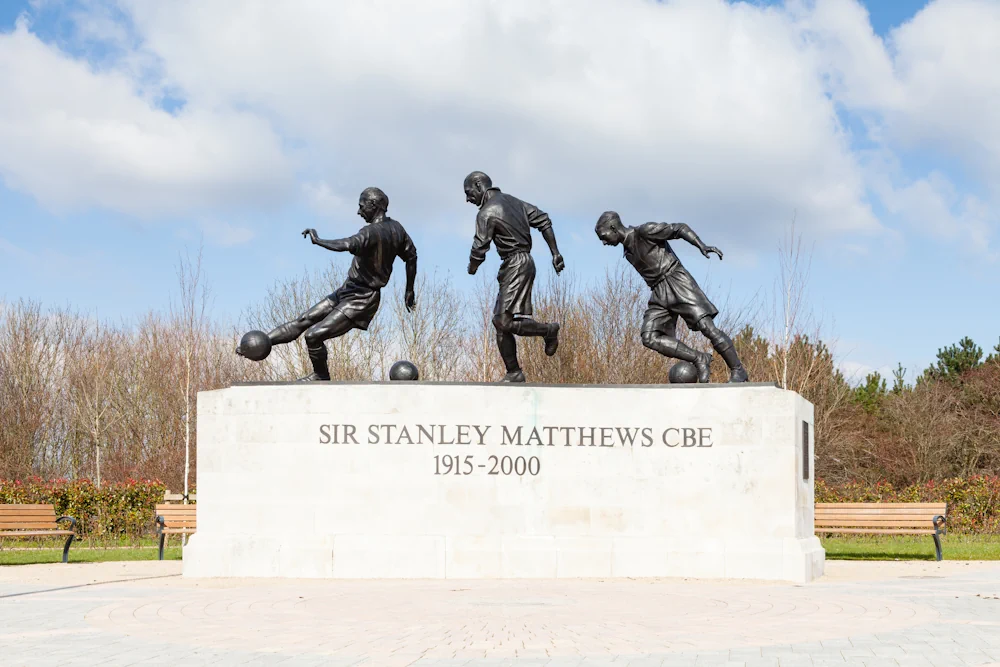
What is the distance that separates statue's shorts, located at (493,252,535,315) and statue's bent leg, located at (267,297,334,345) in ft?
7.07

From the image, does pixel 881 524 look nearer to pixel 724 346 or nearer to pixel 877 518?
pixel 877 518

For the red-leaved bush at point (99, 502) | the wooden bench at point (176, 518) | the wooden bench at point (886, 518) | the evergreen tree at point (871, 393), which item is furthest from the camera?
the evergreen tree at point (871, 393)

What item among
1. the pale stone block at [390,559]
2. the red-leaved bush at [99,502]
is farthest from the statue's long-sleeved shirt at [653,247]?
the red-leaved bush at [99,502]

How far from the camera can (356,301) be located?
14.6 metres

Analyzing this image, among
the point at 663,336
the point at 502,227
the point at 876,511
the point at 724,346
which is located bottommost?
the point at 876,511

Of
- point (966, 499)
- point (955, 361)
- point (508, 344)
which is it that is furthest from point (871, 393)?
point (508, 344)

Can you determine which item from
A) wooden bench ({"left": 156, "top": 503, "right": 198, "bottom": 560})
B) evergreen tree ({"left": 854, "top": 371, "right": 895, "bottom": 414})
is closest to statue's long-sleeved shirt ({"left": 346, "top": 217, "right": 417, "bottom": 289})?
wooden bench ({"left": 156, "top": 503, "right": 198, "bottom": 560})

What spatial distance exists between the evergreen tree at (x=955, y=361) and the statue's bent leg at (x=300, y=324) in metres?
35.2

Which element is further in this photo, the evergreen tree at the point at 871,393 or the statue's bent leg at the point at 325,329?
the evergreen tree at the point at 871,393

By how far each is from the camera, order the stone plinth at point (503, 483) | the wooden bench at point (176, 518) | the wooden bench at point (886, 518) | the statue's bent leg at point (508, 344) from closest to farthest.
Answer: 1. the stone plinth at point (503, 483)
2. the statue's bent leg at point (508, 344)
3. the wooden bench at point (886, 518)
4. the wooden bench at point (176, 518)

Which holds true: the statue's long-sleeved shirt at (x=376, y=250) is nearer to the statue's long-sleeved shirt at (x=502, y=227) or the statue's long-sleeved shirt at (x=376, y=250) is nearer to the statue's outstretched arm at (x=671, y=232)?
the statue's long-sleeved shirt at (x=502, y=227)

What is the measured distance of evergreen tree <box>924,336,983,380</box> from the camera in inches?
1754

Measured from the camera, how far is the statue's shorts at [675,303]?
48.2ft

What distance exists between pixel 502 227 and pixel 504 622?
20.7ft
